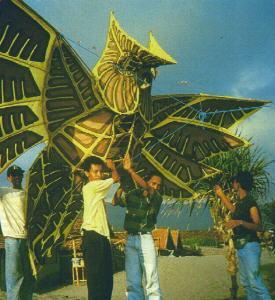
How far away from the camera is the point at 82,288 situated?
1522 cm

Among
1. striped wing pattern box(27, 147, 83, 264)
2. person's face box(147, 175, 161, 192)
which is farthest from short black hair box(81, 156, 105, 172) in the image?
person's face box(147, 175, 161, 192)

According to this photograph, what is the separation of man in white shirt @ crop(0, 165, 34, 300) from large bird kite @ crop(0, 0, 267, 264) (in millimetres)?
144

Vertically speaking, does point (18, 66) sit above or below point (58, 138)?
above

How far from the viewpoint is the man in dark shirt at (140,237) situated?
6.32 metres

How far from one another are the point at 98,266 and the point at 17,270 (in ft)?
4.65

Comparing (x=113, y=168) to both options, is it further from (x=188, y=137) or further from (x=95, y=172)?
(x=188, y=137)

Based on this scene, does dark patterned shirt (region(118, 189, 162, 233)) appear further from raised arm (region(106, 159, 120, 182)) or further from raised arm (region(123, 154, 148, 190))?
raised arm (region(106, 159, 120, 182))

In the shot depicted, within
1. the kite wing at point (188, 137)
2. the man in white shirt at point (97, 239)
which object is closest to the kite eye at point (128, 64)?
the kite wing at point (188, 137)

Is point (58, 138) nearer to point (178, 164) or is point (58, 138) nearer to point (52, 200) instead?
point (52, 200)

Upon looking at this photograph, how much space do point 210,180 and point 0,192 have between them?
5.54m

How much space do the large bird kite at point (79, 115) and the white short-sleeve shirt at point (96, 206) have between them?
0.90m

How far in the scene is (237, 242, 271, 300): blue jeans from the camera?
601 cm

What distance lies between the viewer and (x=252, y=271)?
6051 millimetres

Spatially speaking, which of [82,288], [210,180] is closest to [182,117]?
[210,180]
